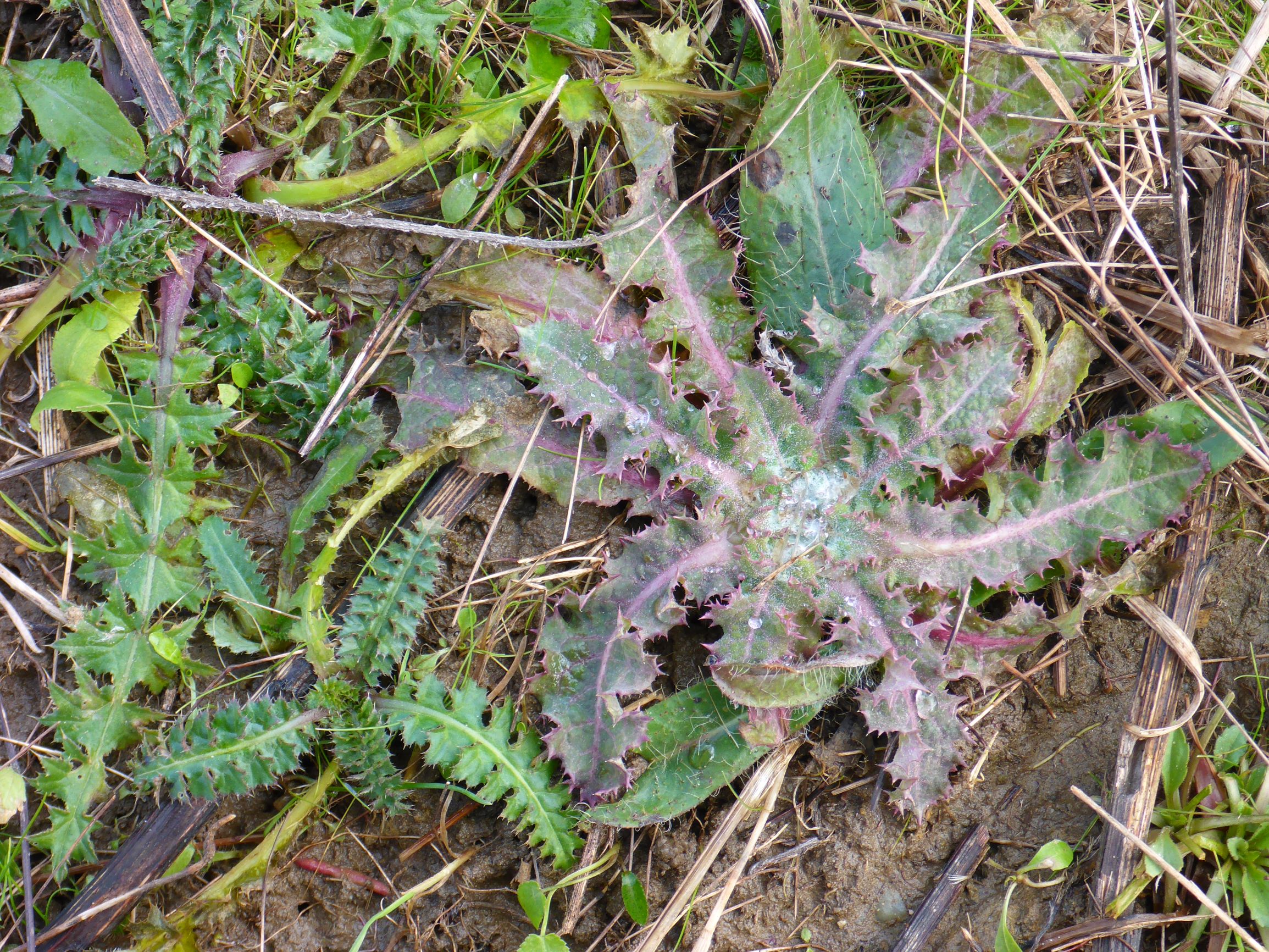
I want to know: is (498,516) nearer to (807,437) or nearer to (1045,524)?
(807,437)

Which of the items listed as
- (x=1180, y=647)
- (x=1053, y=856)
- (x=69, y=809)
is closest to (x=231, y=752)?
(x=69, y=809)

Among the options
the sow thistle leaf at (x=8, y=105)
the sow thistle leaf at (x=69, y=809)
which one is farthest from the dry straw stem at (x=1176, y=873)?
the sow thistle leaf at (x=8, y=105)

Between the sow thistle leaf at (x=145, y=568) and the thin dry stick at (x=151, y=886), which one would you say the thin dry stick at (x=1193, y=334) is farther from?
the thin dry stick at (x=151, y=886)

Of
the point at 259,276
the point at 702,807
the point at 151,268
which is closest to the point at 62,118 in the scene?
the point at 151,268

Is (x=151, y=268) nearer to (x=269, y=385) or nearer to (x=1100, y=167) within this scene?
(x=269, y=385)

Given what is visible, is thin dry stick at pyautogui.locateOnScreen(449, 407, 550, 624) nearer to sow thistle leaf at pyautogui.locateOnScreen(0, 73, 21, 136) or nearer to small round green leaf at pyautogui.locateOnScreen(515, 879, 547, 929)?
small round green leaf at pyautogui.locateOnScreen(515, 879, 547, 929)

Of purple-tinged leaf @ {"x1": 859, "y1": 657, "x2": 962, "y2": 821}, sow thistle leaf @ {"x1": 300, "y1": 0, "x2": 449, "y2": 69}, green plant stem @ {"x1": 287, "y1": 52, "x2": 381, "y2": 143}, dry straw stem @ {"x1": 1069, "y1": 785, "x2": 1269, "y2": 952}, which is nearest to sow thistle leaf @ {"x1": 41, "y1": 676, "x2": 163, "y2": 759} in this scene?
green plant stem @ {"x1": 287, "y1": 52, "x2": 381, "y2": 143}
